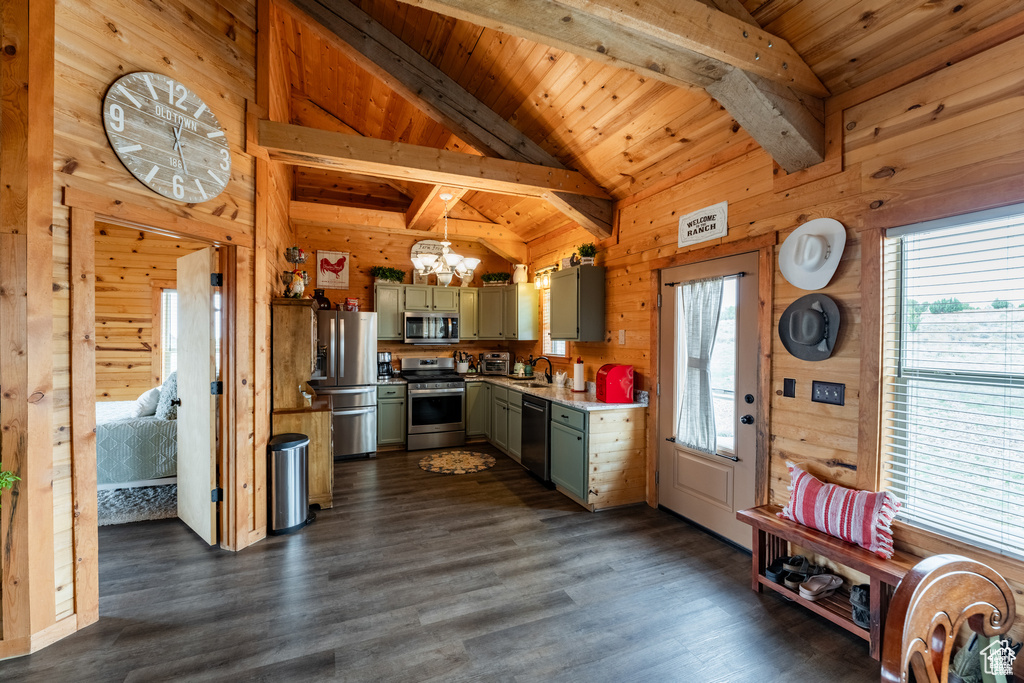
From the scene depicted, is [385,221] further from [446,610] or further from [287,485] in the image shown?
[446,610]

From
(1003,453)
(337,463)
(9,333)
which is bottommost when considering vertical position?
(337,463)

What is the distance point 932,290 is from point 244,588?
13.1ft

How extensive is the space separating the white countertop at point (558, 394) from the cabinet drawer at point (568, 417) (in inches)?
2.1

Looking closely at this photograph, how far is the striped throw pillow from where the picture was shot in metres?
2.14

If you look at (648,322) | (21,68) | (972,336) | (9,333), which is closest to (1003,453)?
(972,336)

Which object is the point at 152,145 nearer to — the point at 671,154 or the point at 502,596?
the point at 502,596

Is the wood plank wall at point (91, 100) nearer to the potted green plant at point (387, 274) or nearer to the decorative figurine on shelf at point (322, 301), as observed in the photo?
the decorative figurine on shelf at point (322, 301)

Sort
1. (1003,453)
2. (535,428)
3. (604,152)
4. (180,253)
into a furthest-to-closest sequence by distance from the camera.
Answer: (180,253) → (535,428) → (604,152) → (1003,453)

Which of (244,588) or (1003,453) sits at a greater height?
(1003,453)

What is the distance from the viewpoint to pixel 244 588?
255 cm

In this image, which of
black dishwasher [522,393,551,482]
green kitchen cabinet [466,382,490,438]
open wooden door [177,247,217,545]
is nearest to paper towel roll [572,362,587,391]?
black dishwasher [522,393,551,482]

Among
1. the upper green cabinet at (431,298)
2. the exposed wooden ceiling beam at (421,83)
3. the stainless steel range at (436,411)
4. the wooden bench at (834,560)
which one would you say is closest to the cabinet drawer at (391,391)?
the stainless steel range at (436,411)

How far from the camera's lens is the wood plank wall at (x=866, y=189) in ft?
6.07

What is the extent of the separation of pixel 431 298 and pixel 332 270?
1.37m
